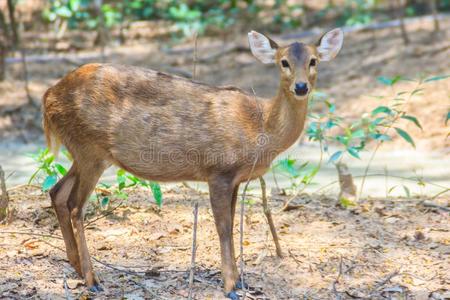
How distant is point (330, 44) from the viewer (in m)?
5.49

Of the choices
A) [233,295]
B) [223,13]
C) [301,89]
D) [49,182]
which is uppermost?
[301,89]

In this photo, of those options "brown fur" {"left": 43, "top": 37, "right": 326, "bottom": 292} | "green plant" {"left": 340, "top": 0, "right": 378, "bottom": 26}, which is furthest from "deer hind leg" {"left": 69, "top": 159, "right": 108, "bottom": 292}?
"green plant" {"left": 340, "top": 0, "right": 378, "bottom": 26}

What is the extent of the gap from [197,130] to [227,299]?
1157mm

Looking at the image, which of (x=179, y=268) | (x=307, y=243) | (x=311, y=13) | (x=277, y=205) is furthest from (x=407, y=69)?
(x=179, y=268)

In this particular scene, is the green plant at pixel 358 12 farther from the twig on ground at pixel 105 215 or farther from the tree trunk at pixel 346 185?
the twig on ground at pixel 105 215

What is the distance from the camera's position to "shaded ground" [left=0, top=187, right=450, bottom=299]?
16.4 ft

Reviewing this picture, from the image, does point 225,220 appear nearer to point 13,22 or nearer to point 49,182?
point 49,182

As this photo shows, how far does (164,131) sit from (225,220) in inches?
29.6

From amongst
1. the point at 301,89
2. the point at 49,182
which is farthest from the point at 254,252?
the point at 49,182

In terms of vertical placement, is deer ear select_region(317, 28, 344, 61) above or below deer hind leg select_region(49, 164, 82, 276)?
above

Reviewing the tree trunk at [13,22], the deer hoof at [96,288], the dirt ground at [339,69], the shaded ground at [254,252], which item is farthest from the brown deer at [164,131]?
the tree trunk at [13,22]

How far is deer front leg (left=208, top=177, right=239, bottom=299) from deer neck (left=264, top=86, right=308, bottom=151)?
462mm

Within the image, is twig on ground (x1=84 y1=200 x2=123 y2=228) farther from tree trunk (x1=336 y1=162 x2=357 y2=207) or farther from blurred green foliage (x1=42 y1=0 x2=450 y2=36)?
blurred green foliage (x1=42 y1=0 x2=450 y2=36)

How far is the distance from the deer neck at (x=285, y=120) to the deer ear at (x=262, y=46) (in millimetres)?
368
